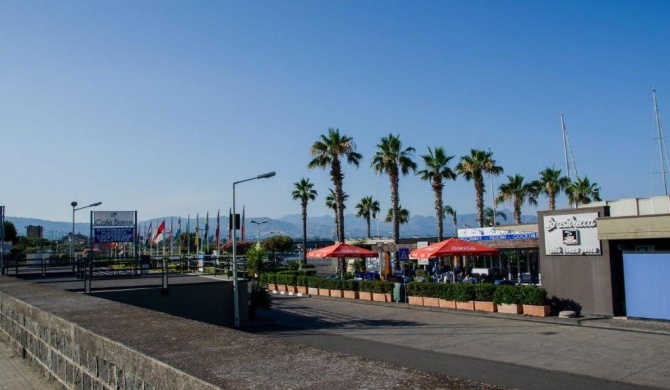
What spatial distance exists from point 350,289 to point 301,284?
480 centimetres

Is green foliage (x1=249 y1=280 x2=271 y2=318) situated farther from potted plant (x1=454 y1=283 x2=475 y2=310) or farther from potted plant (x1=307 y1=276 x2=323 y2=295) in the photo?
potted plant (x1=307 y1=276 x2=323 y2=295)

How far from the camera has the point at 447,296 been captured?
24500 mm

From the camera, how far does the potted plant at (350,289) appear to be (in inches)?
1172

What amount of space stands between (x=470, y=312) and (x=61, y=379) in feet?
63.5

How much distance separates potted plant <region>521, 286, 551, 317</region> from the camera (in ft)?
69.2

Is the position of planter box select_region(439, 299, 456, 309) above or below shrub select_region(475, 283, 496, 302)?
below

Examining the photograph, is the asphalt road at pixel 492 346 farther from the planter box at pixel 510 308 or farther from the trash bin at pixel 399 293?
the trash bin at pixel 399 293

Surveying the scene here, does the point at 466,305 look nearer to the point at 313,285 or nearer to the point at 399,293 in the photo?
the point at 399,293

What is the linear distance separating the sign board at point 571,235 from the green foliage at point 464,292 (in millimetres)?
3380

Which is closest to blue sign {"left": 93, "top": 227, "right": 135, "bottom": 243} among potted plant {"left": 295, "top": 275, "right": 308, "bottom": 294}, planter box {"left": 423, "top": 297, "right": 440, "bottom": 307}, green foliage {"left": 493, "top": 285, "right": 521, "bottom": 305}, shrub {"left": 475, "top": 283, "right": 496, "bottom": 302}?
potted plant {"left": 295, "top": 275, "right": 308, "bottom": 294}

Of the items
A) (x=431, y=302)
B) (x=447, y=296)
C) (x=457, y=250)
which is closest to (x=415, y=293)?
(x=431, y=302)

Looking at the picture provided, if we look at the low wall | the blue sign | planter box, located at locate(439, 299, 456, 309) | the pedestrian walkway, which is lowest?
planter box, located at locate(439, 299, 456, 309)

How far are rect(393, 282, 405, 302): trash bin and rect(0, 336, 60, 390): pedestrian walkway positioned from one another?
20268 mm

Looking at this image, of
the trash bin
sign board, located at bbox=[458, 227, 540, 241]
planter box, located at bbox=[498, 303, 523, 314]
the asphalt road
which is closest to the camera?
the asphalt road
